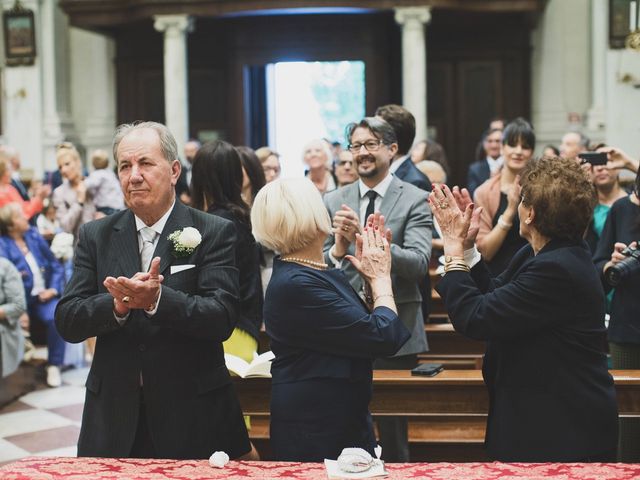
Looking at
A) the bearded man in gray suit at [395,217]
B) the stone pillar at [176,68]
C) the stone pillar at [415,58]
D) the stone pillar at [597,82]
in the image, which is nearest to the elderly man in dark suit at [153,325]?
the bearded man in gray suit at [395,217]

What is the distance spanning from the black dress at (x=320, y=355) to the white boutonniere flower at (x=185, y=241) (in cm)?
29

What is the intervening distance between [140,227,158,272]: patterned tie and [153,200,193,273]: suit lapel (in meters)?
0.06

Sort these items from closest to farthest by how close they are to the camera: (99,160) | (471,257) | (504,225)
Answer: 1. (471,257)
2. (504,225)
3. (99,160)

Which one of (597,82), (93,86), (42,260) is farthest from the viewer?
(93,86)

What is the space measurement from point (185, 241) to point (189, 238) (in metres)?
0.02

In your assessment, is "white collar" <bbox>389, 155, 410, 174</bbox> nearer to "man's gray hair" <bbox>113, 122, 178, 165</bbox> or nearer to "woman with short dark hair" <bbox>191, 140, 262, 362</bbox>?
"woman with short dark hair" <bbox>191, 140, 262, 362</bbox>

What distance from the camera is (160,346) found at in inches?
130

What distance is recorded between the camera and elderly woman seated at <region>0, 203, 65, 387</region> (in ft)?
27.1

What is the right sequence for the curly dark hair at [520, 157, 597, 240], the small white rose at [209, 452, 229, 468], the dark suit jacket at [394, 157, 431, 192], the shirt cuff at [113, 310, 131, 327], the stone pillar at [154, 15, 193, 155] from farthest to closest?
the stone pillar at [154, 15, 193, 155]
the dark suit jacket at [394, 157, 431, 192]
the curly dark hair at [520, 157, 597, 240]
the shirt cuff at [113, 310, 131, 327]
the small white rose at [209, 452, 229, 468]

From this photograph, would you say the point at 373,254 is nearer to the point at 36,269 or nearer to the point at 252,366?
the point at 252,366

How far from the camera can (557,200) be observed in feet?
10.8

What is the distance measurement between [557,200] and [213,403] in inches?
52.0

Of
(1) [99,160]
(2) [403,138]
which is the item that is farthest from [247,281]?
(1) [99,160]

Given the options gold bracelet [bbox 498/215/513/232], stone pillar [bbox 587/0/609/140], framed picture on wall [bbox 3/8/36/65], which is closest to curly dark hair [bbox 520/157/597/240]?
gold bracelet [bbox 498/215/513/232]
